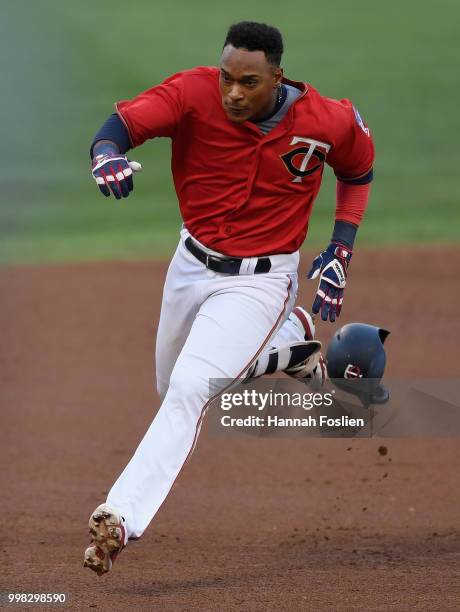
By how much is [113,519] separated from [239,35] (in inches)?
82.2

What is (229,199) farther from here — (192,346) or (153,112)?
(192,346)

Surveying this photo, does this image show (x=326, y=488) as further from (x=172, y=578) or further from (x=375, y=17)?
(x=375, y=17)

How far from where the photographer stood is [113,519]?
170 inches

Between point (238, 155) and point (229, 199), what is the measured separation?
203mm

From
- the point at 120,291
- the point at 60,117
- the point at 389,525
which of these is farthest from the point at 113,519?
the point at 60,117

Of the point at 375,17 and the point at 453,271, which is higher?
the point at 375,17

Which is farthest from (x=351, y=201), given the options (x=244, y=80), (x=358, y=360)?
(x=244, y=80)

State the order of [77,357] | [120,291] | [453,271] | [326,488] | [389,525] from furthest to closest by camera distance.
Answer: [453,271]
[120,291]
[77,357]
[326,488]
[389,525]

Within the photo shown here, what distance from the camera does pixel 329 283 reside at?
5.44 metres

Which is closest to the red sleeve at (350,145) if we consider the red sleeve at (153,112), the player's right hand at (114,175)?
the red sleeve at (153,112)

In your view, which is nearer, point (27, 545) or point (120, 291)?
point (27, 545)

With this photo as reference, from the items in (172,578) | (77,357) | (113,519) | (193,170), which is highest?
(193,170)

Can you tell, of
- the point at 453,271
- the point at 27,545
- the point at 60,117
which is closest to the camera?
the point at 27,545

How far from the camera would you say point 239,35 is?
486 centimetres
